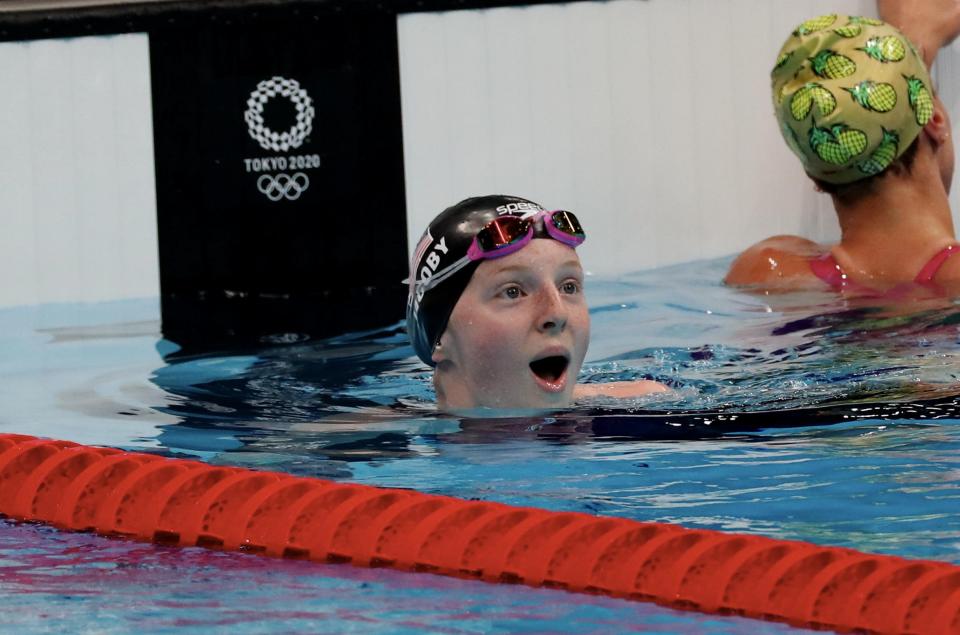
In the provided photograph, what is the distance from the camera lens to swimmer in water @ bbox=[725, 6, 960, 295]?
5.34m

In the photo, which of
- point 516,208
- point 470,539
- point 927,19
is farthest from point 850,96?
point 470,539

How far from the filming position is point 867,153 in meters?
5.39

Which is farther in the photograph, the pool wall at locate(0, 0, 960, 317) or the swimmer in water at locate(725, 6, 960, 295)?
the pool wall at locate(0, 0, 960, 317)

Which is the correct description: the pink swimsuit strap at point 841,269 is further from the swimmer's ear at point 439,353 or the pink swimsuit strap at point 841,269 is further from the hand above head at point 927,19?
the swimmer's ear at point 439,353

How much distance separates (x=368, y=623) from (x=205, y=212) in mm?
4356

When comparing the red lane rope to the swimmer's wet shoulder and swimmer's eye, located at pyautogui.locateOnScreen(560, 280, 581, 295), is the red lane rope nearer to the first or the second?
swimmer's eye, located at pyautogui.locateOnScreen(560, 280, 581, 295)

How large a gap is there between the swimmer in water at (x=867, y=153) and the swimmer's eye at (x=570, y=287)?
6.65 ft

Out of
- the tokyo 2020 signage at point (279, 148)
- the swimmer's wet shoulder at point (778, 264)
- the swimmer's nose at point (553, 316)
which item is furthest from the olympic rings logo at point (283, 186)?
the swimmer's nose at point (553, 316)

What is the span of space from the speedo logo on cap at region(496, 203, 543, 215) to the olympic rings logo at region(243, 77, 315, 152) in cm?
282

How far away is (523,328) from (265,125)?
312 centimetres

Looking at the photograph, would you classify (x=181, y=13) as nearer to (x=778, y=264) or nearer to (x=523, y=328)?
(x=778, y=264)

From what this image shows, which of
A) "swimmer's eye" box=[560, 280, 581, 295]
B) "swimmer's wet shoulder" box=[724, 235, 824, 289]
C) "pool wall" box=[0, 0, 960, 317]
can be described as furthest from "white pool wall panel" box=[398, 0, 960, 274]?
"swimmer's eye" box=[560, 280, 581, 295]

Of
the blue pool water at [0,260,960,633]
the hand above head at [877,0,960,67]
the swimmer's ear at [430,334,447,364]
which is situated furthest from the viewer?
the hand above head at [877,0,960,67]

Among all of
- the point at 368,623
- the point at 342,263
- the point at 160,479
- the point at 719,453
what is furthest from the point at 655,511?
the point at 342,263
